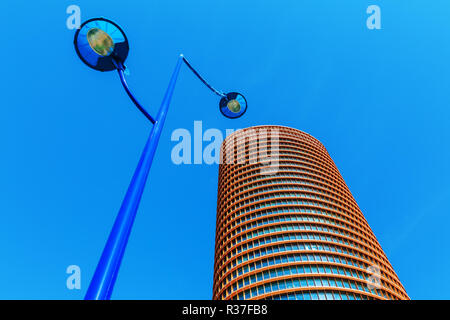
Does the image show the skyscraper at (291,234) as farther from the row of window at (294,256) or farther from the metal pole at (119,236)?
the metal pole at (119,236)

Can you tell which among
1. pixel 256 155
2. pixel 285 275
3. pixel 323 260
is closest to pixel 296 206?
pixel 323 260

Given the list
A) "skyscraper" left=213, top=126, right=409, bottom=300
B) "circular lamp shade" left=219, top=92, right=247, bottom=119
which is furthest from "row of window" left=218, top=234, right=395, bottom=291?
"circular lamp shade" left=219, top=92, right=247, bottom=119

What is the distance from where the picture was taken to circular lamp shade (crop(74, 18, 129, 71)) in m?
5.29

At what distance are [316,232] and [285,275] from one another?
42.6 feet

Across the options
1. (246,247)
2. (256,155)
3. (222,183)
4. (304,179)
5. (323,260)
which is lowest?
(323,260)

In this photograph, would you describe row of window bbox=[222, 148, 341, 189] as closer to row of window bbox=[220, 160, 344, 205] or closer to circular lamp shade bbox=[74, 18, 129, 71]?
row of window bbox=[220, 160, 344, 205]

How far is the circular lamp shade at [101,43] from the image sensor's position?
17.4 feet

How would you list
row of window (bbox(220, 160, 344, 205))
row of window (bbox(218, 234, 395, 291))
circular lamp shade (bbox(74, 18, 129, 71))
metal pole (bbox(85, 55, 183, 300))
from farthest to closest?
row of window (bbox(220, 160, 344, 205))
row of window (bbox(218, 234, 395, 291))
circular lamp shade (bbox(74, 18, 129, 71))
metal pole (bbox(85, 55, 183, 300))

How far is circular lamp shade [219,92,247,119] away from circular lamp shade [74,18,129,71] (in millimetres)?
4496

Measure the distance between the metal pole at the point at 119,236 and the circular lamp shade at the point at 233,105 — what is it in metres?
5.21

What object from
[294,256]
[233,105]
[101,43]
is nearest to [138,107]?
[101,43]
